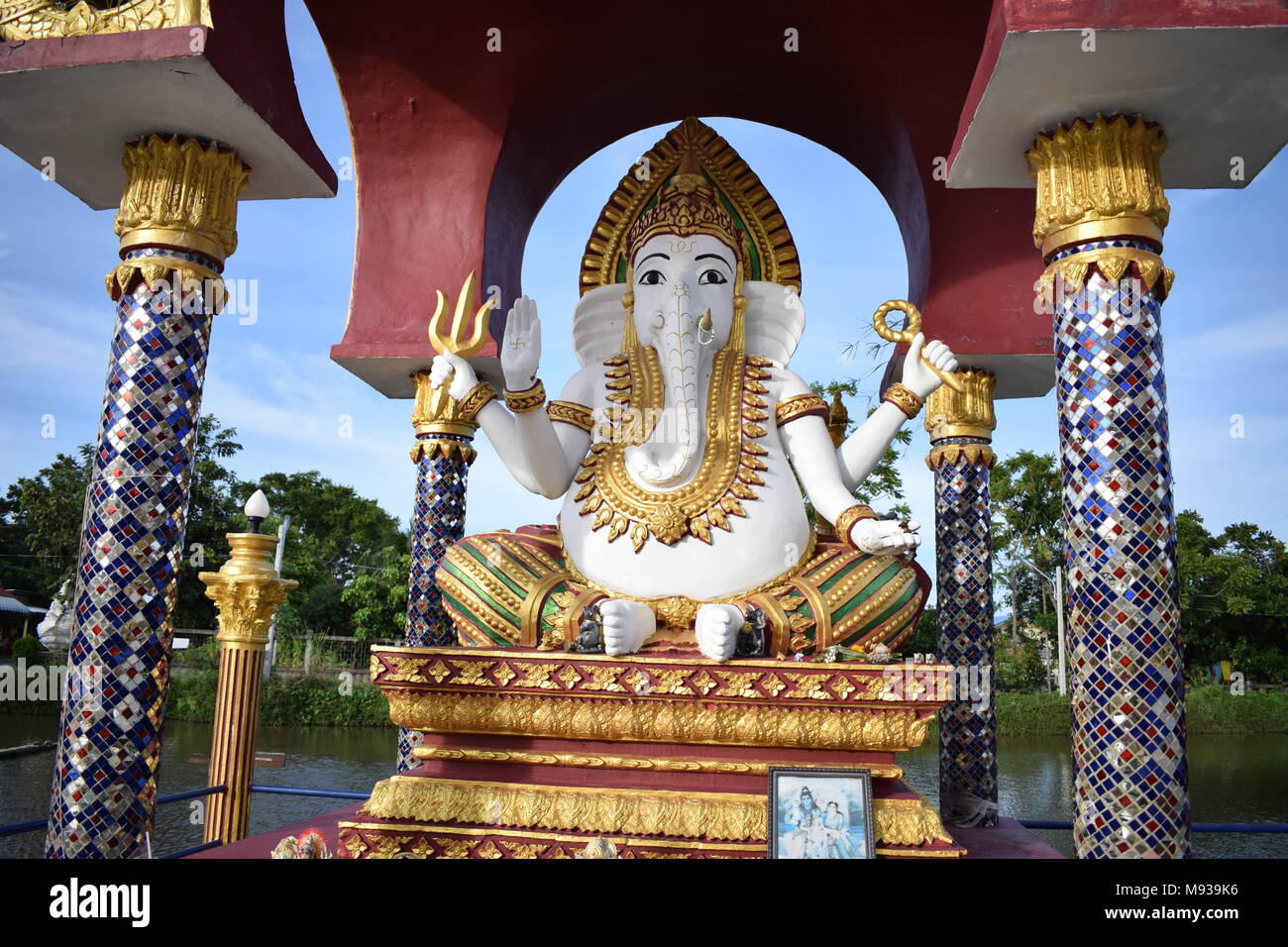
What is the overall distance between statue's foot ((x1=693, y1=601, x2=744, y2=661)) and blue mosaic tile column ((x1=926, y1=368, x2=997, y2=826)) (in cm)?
268

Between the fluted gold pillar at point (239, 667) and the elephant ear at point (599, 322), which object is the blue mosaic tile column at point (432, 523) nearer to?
the fluted gold pillar at point (239, 667)

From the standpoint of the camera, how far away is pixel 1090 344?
4.13 meters

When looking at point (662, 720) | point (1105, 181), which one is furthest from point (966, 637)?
point (1105, 181)

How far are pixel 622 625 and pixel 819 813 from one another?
120 centimetres

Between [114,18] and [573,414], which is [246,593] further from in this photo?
[114,18]

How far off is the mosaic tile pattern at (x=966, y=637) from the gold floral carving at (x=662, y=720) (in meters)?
2.24

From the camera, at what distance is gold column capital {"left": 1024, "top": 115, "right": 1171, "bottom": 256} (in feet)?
13.7

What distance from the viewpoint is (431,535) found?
7.00 metres

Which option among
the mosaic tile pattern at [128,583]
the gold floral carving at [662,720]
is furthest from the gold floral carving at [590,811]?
the mosaic tile pattern at [128,583]

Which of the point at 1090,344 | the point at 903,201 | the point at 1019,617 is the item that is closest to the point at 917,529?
the point at 1090,344

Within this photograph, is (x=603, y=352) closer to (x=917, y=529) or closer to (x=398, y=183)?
(x=398, y=183)

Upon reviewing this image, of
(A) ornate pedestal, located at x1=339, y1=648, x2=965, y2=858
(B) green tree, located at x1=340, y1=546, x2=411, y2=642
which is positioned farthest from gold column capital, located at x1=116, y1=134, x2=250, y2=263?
(B) green tree, located at x1=340, y1=546, x2=411, y2=642

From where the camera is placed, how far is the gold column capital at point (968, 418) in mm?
7035

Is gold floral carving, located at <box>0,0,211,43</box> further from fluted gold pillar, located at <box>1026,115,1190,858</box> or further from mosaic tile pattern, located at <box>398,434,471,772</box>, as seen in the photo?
fluted gold pillar, located at <box>1026,115,1190,858</box>
